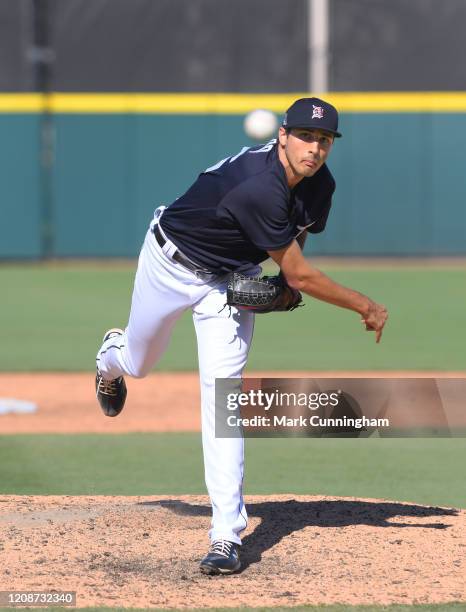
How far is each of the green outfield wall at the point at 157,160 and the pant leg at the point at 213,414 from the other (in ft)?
49.6

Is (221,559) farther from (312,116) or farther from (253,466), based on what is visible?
(253,466)

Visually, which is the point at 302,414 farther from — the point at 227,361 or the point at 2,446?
the point at 2,446

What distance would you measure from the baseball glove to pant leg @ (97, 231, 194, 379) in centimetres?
25

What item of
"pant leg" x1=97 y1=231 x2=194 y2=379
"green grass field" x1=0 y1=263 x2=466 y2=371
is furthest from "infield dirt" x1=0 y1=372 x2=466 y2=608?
"green grass field" x1=0 y1=263 x2=466 y2=371

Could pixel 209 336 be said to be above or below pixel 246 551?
above

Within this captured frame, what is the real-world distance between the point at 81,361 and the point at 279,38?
426 inches

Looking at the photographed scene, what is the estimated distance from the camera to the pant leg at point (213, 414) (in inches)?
178

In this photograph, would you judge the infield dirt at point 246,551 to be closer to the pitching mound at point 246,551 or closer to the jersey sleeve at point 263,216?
the pitching mound at point 246,551

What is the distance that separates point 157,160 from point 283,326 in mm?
7174

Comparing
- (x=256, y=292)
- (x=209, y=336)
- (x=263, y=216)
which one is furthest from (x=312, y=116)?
(x=209, y=336)

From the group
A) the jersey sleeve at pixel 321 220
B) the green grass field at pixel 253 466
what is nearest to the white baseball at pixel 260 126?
the green grass field at pixel 253 466

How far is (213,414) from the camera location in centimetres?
458

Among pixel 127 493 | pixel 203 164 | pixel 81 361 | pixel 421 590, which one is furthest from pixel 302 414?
pixel 203 164

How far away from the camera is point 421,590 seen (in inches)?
169
